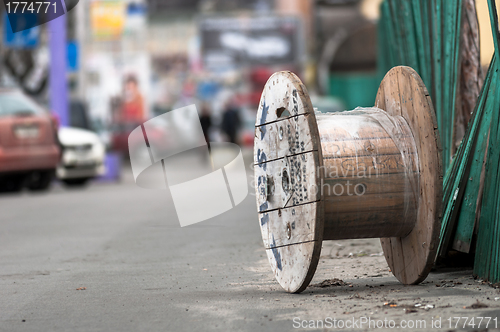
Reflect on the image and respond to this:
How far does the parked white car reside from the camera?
51.8ft

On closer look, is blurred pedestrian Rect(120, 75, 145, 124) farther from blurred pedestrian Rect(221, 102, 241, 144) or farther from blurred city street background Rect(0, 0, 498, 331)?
blurred pedestrian Rect(221, 102, 241, 144)

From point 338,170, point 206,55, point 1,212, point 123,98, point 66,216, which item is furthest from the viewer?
point 206,55

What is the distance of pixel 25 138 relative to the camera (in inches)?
559

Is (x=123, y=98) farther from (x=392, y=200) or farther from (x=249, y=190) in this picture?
(x=392, y=200)

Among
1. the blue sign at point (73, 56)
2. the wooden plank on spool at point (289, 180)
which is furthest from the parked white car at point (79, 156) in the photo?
the wooden plank on spool at point (289, 180)

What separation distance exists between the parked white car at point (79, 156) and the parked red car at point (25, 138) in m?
0.68

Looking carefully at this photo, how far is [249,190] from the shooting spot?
14352 millimetres

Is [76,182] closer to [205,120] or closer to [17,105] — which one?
[17,105]

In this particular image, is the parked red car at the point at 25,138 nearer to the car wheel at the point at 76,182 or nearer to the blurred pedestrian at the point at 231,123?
the car wheel at the point at 76,182

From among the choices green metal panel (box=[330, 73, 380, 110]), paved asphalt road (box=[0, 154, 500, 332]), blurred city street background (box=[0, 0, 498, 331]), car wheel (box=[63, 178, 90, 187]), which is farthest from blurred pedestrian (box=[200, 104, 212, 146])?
green metal panel (box=[330, 73, 380, 110])

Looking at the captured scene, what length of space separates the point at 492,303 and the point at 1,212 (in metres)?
8.81

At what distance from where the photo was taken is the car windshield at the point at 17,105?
47.3 ft

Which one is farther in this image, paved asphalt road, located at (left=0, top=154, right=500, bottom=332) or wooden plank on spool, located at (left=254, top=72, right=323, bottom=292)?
wooden plank on spool, located at (left=254, top=72, right=323, bottom=292)

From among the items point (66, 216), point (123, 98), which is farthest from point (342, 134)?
point (123, 98)
